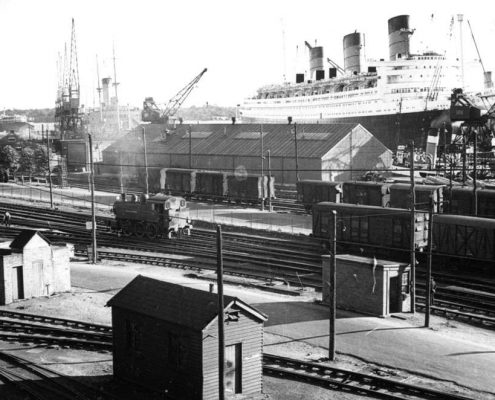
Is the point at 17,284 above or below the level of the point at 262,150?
below

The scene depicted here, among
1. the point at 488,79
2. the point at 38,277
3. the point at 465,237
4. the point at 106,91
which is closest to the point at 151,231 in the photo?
the point at 38,277

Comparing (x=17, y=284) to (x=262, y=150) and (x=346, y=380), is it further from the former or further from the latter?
(x=262, y=150)

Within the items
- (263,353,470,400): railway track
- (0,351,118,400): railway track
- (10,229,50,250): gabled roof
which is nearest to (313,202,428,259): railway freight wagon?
(263,353,470,400): railway track

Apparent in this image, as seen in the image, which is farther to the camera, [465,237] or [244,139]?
[244,139]

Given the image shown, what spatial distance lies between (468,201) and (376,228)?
1072 cm

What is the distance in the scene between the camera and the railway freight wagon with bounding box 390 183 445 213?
4138cm

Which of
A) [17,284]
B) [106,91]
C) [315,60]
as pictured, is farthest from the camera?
[106,91]

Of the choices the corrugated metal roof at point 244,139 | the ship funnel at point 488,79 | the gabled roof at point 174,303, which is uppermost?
the ship funnel at point 488,79

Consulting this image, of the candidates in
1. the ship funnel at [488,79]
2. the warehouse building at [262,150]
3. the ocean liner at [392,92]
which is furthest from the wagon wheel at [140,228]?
the ship funnel at [488,79]

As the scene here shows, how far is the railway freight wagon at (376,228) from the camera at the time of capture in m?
32.2

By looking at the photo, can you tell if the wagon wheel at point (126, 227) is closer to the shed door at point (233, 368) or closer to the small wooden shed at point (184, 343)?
the small wooden shed at point (184, 343)

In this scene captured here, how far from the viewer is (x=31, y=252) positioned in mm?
28531

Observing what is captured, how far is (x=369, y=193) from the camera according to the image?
44.5 metres

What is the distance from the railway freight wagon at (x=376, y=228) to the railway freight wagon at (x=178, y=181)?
2420cm
